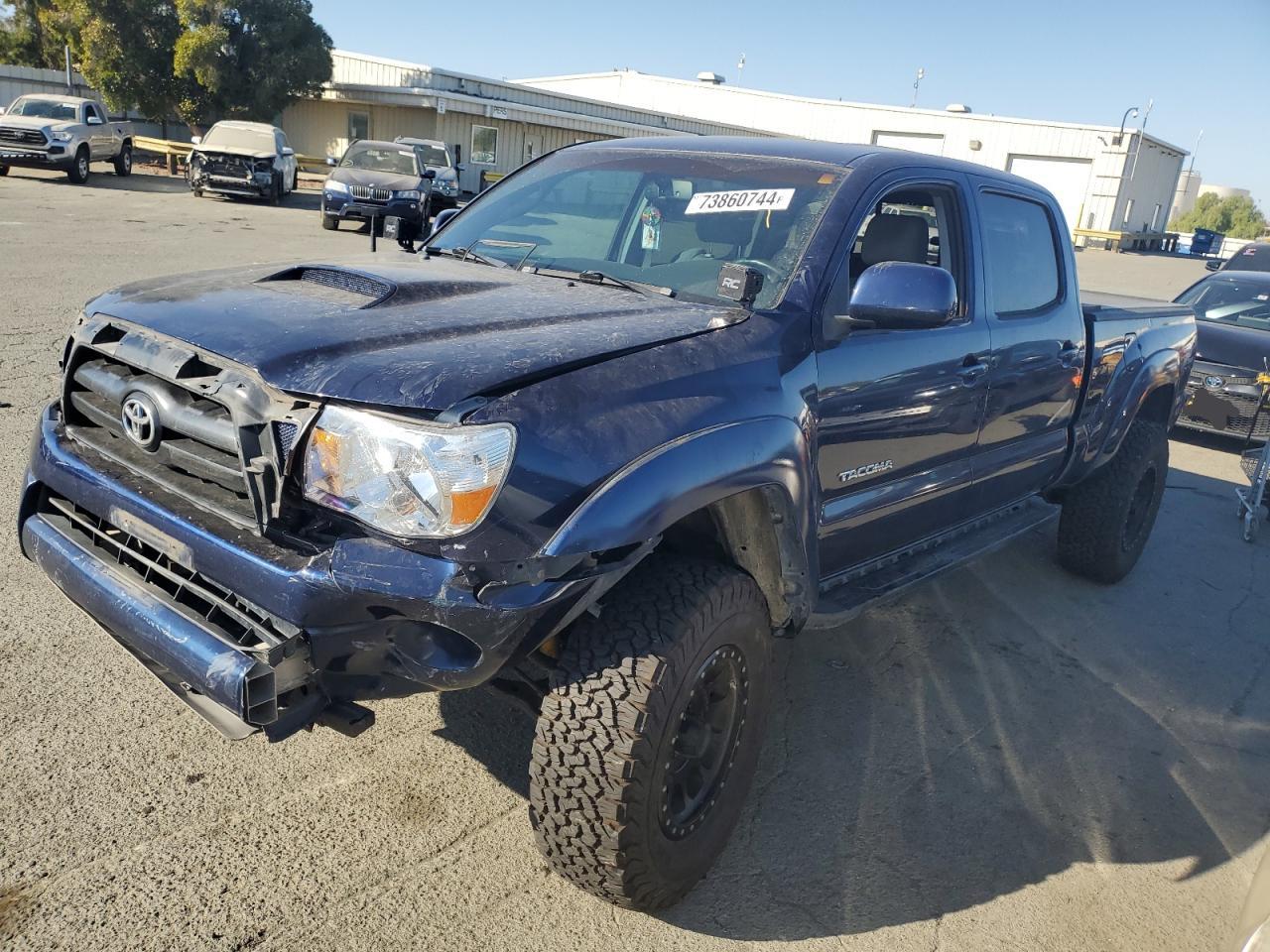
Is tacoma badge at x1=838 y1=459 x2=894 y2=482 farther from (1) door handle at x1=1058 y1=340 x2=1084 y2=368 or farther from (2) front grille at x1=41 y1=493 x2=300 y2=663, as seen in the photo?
(2) front grille at x1=41 y1=493 x2=300 y2=663

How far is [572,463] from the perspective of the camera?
7.02 ft

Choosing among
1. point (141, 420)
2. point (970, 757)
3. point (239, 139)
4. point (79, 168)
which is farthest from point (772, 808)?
point (79, 168)

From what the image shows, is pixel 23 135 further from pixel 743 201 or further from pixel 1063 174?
pixel 1063 174

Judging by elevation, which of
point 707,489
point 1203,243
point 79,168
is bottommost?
point 79,168

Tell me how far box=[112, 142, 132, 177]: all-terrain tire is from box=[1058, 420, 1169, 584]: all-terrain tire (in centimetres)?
2432

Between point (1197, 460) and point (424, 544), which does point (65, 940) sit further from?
point (1197, 460)

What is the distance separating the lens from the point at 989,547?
3988 millimetres

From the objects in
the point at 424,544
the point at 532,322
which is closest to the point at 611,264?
the point at 532,322

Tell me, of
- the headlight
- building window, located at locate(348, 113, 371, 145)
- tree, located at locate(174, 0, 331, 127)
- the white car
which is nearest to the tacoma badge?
the headlight

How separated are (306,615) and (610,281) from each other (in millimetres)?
1562

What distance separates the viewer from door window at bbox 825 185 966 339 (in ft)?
11.4

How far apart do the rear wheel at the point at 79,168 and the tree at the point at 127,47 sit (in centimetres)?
930

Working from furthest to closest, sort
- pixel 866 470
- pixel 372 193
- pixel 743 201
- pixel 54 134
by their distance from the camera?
1. pixel 54 134
2. pixel 372 193
3. pixel 743 201
4. pixel 866 470

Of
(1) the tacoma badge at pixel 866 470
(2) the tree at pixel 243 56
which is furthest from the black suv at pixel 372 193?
(1) the tacoma badge at pixel 866 470
